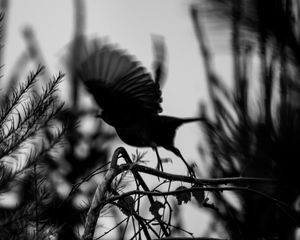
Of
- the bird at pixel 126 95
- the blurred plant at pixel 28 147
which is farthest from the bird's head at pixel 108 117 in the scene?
the blurred plant at pixel 28 147

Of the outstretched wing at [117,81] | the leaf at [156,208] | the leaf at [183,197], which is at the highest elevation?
the outstretched wing at [117,81]

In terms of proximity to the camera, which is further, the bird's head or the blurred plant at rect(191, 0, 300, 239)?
the bird's head

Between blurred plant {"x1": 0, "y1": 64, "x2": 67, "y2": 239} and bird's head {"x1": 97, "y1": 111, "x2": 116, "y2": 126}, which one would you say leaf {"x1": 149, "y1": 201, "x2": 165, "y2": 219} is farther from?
bird's head {"x1": 97, "y1": 111, "x2": 116, "y2": 126}

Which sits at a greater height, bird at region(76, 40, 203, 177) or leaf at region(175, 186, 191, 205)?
bird at region(76, 40, 203, 177)

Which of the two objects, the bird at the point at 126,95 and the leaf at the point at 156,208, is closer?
the leaf at the point at 156,208

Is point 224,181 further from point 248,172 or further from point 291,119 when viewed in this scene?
point 248,172

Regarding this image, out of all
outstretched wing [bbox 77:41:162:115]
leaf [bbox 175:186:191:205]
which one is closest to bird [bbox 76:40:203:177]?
outstretched wing [bbox 77:41:162:115]

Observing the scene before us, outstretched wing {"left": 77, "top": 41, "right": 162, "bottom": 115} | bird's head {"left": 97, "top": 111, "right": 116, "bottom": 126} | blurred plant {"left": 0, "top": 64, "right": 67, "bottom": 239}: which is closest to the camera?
Answer: blurred plant {"left": 0, "top": 64, "right": 67, "bottom": 239}

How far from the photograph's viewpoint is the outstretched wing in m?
1.85

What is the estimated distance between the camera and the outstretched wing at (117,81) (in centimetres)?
185

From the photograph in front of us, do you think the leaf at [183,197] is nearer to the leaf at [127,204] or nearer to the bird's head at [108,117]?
the leaf at [127,204]

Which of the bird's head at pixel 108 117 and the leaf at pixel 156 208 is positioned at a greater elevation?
the bird's head at pixel 108 117

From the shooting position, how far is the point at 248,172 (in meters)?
A: 1.75

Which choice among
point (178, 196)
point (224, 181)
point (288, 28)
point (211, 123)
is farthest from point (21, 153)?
point (288, 28)
